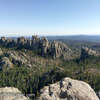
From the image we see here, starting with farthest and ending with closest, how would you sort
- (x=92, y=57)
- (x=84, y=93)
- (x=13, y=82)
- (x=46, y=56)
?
(x=46, y=56) < (x=92, y=57) < (x=13, y=82) < (x=84, y=93)

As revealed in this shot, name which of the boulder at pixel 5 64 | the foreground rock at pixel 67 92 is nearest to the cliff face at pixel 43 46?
the boulder at pixel 5 64

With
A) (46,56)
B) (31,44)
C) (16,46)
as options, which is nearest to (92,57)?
(46,56)

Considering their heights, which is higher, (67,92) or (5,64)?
(67,92)

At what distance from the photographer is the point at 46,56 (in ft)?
492

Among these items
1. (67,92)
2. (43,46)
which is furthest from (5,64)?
(67,92)

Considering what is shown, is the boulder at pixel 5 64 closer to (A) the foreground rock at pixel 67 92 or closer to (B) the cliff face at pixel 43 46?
(B) the cliff face at pixel 43 46

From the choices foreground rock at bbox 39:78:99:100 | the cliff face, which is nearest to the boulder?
the cliff face

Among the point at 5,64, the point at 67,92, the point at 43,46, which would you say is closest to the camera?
the point at 67,92

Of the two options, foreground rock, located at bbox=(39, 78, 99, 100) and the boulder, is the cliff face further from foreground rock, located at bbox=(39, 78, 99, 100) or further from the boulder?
foreground rock, located at bbox=(39, 78, 99, 100)

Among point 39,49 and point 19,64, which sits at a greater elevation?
point 39,49

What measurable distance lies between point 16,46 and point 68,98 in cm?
15669

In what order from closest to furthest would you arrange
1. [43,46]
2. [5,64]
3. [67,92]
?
[67,92]
[5,64]
[43,46]

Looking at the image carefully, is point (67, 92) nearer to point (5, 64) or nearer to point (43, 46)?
point (5, 64)

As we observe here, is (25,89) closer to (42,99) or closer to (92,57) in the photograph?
(42,99)
